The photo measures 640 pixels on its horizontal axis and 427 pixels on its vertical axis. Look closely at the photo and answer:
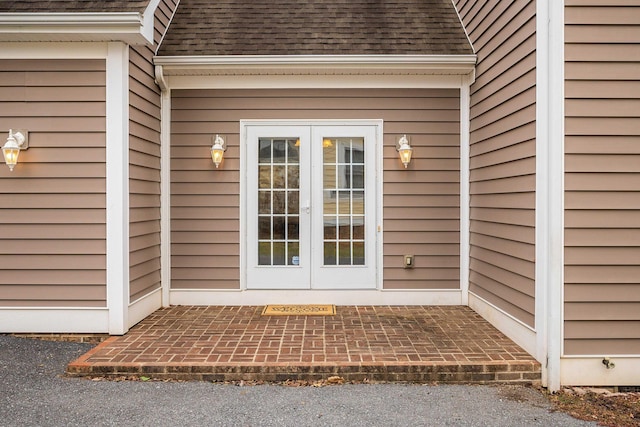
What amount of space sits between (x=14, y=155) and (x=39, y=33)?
1112 mm

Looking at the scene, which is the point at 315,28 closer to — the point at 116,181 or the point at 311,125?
the point at 311,125

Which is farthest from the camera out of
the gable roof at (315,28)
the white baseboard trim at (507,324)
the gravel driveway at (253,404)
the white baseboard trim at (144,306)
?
the gable roof at (315,28)

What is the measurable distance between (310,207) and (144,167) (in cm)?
187

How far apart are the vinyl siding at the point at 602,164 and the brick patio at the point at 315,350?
73 cm

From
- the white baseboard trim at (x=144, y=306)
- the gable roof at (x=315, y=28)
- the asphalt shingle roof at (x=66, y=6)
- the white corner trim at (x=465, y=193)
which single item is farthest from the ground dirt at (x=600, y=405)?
the asphalt shingle roof at (x=66, y=6)

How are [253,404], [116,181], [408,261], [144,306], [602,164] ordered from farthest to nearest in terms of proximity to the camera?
[408,261] → [144,306] → [116,181] → [602,164] → [253,404]

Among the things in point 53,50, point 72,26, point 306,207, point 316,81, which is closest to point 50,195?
point 53,50

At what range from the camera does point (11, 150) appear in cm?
409

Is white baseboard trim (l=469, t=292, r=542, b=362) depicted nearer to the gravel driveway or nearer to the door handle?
the gravel driveway

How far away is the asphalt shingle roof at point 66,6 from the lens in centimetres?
406

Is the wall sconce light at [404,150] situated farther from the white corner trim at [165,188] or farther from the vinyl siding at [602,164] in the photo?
the white corner trim at [165,188]

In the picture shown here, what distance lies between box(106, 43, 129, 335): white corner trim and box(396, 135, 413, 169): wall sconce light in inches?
115

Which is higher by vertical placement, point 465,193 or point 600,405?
point 465,193

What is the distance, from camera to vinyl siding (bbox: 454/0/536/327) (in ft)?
12.3
